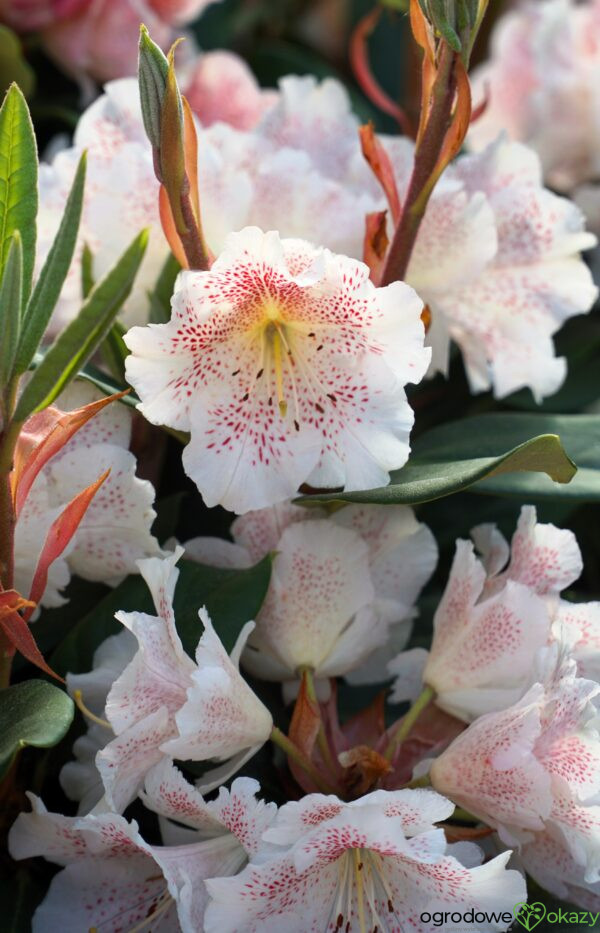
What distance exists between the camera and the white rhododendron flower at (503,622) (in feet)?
1.76

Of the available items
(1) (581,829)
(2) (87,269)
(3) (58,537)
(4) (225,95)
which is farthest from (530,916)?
(4) (225,95)

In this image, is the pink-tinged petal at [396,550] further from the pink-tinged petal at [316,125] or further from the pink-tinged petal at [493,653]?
the pink-tinged petal at [316,125]

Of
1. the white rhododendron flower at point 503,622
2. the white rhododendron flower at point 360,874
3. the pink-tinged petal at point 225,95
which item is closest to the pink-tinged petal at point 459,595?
the white rhododendron flower at point 503,622

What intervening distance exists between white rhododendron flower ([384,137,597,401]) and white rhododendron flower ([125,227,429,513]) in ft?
0.43

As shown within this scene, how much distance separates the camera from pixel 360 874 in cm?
50

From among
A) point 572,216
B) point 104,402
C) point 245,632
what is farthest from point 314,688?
point 572,216

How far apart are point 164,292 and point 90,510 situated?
13 centimetres

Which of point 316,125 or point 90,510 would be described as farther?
point 316,125

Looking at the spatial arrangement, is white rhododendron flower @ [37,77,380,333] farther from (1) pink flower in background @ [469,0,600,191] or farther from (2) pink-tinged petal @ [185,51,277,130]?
(1) pink flower in background @ [469,0,600,191]

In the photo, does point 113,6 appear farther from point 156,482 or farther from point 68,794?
point 68,794

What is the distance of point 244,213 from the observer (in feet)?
2.02

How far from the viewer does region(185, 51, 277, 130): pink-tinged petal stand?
84 centimetres

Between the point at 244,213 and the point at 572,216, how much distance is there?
0.19 m

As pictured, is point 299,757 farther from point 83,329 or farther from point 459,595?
point 83,329
